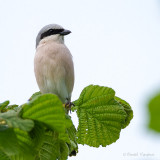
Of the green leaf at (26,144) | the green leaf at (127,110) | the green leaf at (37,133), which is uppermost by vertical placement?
the green leaf at (37,133)

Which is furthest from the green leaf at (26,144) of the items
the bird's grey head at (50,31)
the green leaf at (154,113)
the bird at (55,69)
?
the bird's grey head at (50,31)

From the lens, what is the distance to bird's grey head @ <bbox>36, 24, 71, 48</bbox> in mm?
4336

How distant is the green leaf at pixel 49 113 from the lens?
128 cm

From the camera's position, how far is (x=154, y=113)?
0.59 meters

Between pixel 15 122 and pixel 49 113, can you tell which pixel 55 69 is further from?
pixel 15 122

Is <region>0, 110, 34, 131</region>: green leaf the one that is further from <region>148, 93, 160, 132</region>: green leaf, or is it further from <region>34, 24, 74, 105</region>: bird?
<region>34, 24, 74, 105</region>: bird

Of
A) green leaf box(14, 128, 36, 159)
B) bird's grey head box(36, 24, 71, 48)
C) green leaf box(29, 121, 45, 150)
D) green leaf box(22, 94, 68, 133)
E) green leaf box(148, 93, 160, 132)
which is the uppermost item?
green leaf box(148, 93, 160, 132)

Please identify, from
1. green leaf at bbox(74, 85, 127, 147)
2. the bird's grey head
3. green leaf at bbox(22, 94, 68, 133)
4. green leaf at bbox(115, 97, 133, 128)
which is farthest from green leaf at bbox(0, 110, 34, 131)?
the bird's grey head

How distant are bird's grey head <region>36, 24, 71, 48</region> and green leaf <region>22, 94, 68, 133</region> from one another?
10.2 feet

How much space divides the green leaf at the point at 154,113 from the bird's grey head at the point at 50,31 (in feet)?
12.4

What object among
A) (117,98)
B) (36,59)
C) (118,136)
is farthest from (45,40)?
(118,136)

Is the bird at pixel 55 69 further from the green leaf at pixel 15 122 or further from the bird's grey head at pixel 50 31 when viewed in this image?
the green leaf at pixel 15 122

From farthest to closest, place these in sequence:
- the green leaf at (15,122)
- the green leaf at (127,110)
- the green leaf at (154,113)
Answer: the green leaf at (127,110) → the green leaf at (15,122) → the green leaf at (154,113)

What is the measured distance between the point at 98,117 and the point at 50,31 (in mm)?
2318
